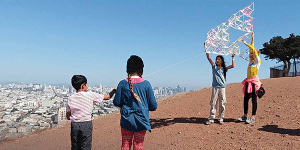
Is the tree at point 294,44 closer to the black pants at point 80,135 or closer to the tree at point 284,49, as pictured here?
the tree at point 284,49

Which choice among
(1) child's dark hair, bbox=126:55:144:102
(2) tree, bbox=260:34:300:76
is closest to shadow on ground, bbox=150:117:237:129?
(1) child's dark hair, bbox=126:55:144:102

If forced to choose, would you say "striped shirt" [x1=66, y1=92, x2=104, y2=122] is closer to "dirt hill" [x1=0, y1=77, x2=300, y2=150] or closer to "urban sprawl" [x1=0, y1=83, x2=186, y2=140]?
"urban sprawl" [x1=0, y1=83, x2=186, y2=140]

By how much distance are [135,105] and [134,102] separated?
38mm

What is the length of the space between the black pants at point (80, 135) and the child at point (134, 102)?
0.67 metres

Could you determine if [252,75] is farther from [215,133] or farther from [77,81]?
[77,81]

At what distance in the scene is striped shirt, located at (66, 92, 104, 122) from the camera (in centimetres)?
279

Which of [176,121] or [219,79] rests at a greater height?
[219,79]

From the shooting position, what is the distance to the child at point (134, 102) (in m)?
2.37

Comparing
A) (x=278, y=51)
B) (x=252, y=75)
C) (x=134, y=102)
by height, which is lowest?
(x=134, y=102)

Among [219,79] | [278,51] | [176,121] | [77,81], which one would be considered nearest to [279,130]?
[219,79]

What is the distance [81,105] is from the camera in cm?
280

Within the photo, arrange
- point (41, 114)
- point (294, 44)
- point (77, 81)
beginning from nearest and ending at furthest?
1. point (77, 81)
2. point (41, 114)
3. point (294, 44)

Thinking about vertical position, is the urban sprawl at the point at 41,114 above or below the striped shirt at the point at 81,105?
below

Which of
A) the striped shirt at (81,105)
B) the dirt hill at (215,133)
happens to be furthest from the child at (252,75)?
the striped shirt at (81,105)
